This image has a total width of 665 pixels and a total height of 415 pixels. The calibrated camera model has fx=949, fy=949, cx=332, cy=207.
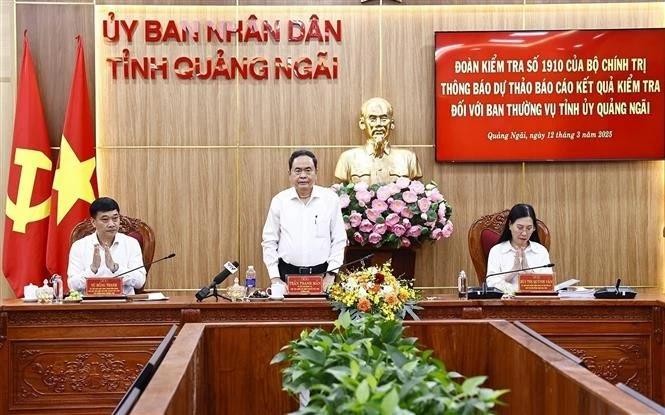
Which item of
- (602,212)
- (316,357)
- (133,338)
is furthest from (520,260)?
(316,357)

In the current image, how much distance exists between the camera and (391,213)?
6078 millimetres

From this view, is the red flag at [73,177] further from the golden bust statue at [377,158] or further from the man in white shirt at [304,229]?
the golden bust statue at [377,158]

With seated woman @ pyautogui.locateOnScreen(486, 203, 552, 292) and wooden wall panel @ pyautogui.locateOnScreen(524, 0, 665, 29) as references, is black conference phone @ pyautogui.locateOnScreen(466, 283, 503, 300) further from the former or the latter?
wooden wall panel @ pyautogui.locateOnScreen(524, 0, 665, 29)

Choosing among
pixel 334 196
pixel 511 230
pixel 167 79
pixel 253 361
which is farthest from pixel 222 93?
pixel 253 361

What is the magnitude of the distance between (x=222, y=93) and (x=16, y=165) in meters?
1.50

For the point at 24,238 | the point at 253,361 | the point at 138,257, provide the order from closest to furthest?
the point at 253,361 → the point at 138,257 → the point at 24,238

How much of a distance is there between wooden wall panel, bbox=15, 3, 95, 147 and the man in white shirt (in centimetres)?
187

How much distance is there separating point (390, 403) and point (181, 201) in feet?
17.2

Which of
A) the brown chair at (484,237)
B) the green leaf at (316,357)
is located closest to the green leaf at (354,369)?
the green leaf at (316,357)

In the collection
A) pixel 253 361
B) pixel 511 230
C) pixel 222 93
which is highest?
pixel 222 93

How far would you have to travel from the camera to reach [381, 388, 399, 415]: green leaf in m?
1.65

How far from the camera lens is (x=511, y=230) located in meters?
5.40

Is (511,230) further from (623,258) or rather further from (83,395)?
(83,395)

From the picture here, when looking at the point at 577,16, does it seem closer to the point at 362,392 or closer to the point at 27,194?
the point at 27,194
